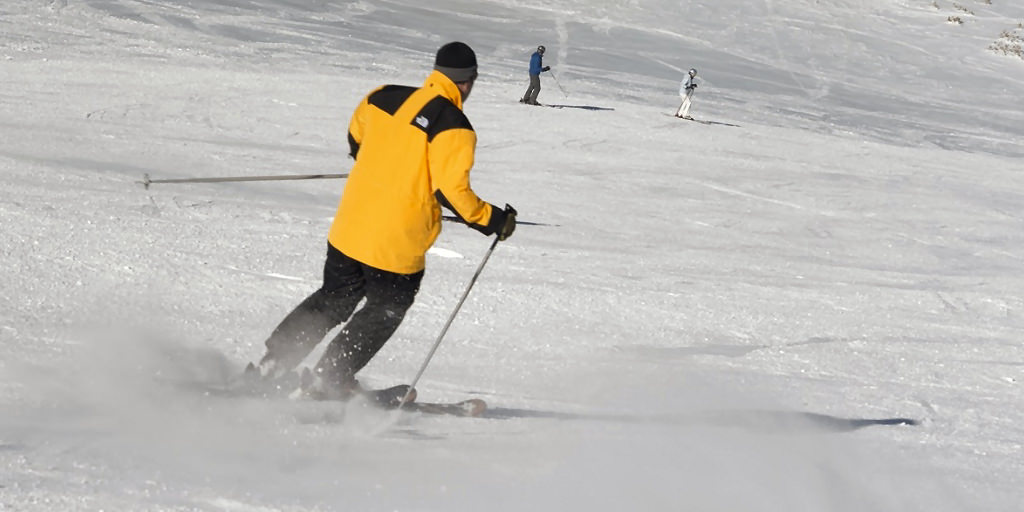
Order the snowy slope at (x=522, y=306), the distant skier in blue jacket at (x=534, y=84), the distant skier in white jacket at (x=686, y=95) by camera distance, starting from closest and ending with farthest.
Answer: the snowy slope at (x=522, y=306) → the distant skier in blue jacket at (x=534, y=84) → the distant skier in white jacket at (x=686, y=95)

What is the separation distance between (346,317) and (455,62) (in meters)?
1.09

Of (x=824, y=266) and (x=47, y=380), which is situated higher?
(x=47, y=380)

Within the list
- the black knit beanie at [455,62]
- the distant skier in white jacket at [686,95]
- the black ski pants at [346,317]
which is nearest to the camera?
the black knit beanie at [455,62]

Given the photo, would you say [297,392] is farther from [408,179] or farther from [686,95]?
[686,95]

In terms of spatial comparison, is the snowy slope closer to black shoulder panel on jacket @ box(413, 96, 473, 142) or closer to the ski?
the ski

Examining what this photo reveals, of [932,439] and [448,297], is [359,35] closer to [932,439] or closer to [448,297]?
[448,297]

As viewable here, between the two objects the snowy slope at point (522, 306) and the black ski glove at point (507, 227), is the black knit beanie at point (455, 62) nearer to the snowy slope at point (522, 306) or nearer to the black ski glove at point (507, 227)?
the black ski glove at point (507, 227)

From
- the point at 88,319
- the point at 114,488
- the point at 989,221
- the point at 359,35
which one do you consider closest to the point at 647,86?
the point at 359,35

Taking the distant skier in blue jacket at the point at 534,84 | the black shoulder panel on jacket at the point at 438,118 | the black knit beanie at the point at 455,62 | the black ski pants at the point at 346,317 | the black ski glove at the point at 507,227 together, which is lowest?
the distant skier in blue jacket at the point at 534,84

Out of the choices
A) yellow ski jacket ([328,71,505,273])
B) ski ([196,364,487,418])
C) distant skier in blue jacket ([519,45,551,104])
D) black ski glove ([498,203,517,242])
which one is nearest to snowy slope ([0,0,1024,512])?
ski ([196,364,487,418])

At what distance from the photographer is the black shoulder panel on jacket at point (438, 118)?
3.79 m

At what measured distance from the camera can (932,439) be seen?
5203 mm

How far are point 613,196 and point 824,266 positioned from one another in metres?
2.56

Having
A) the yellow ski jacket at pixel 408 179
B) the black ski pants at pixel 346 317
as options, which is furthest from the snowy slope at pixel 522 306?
the yellow ski jacket at pixel 408 179
